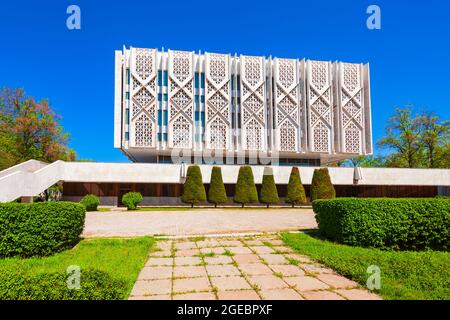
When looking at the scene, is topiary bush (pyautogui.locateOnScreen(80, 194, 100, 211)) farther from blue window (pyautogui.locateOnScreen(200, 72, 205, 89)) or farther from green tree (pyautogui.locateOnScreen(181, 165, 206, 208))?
blue window (pyautogui.locateOnScreen(200, 72, 205, 89))

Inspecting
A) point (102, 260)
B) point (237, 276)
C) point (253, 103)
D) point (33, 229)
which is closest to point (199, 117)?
point (253, 103)

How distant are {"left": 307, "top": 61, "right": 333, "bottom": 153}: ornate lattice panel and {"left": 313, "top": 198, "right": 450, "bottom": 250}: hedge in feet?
92.5

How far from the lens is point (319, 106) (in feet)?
119

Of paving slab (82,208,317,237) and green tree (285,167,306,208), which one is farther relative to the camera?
green tree (285,167,306,208)

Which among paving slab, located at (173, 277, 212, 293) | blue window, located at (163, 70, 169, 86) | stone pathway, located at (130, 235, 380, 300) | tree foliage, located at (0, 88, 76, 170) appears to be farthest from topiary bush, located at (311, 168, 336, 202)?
tree foliage, located at (0, 88, 76, 170)

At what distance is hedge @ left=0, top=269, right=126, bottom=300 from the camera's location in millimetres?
3852

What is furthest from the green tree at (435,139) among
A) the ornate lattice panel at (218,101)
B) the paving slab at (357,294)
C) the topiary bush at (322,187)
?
the paving slab at (357,294)

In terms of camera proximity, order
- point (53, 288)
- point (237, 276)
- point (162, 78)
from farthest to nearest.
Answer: point (162, 78) < point (237, 276) < point (53, 288)

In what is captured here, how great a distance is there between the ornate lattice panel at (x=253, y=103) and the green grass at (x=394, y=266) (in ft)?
85.9

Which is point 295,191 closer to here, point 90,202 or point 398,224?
point 90,202

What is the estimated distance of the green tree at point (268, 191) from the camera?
2634 cm

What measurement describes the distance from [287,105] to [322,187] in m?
13.3
